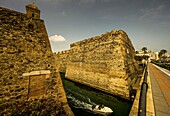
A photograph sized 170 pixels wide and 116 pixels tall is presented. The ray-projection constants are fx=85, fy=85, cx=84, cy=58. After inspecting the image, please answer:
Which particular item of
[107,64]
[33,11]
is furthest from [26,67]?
[107,64]

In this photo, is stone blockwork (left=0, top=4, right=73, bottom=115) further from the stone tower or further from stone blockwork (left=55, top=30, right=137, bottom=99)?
stone blockwork (left=55, top=30, right=137, bottom=99)

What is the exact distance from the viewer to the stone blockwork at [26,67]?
4.09 m

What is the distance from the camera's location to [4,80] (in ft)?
13.2

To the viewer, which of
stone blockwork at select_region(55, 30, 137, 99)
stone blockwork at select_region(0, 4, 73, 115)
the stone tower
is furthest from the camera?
stone blockwork at select_region(55, 30, 137, 99)

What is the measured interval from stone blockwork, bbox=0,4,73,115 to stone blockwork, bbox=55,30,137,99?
6827 mm

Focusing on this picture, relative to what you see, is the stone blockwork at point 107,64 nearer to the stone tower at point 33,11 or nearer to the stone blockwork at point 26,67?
the stone blockwork at point 26,67

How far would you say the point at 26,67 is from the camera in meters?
4.59

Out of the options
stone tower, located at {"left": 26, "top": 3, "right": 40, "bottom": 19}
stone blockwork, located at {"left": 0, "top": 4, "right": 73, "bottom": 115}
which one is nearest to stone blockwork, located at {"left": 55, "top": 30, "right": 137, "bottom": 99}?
stone blockwork, located at {"left": 0, "top": 4, "right": 73, "bottom": 115}

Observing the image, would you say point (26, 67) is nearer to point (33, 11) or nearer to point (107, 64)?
point (33, 11)

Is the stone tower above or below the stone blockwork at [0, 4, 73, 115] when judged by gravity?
above

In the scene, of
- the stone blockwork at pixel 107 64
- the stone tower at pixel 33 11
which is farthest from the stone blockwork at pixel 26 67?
the stone blockwork at pixel 107 64

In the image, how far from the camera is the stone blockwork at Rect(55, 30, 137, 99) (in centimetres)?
971

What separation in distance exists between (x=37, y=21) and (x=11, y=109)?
201 inches

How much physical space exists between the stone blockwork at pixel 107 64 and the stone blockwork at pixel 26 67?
6827 millimetres
